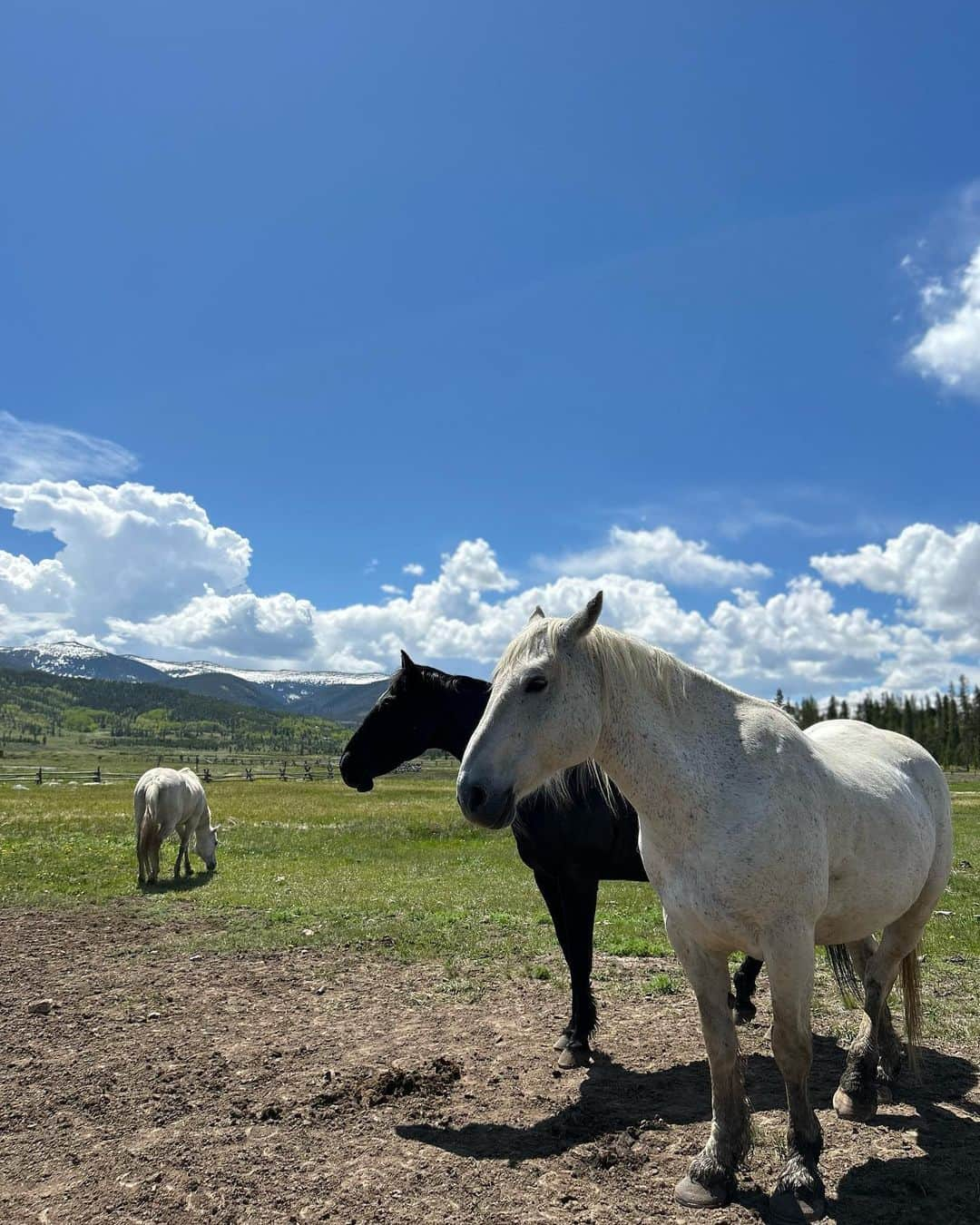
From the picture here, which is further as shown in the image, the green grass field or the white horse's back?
the green grass field

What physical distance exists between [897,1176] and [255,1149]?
383 centimetres

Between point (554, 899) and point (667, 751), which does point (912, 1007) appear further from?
point (667, 751)

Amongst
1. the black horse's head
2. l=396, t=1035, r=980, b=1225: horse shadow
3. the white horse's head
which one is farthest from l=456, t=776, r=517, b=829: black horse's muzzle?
the black horse's head

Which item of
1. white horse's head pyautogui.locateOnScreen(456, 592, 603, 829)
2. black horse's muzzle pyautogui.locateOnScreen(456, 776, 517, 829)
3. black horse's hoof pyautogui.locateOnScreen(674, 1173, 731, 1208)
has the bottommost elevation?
black horse's hoof pyautogui.locateOnScreen(674, 1173, 731, 1208)

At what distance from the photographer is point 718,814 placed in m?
3.77

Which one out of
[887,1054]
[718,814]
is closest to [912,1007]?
[887,1054]

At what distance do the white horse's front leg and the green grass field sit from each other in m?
3.66

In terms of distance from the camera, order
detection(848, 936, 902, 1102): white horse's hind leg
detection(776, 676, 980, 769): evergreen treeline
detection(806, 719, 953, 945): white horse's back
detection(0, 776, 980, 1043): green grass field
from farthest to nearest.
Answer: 1. detection(776, 676, 980, 769): evergreen treeline
2. detection(0, 776, 980, 1043): green grass field
3. detection(848, 936, 902, 1102): white horse's hind leg
4. detection(806, 719, 953, 945): white horse's back

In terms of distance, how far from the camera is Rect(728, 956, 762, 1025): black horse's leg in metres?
6.85

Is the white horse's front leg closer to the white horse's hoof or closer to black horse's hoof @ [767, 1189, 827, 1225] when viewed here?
black horse's hoof @ [767, 1189, 827, 1225]

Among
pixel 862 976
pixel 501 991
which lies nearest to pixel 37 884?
pixel 501 991

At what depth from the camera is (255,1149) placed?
457 centimetres

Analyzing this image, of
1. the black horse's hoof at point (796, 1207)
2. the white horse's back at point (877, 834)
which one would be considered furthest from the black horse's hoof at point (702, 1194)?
the white horse's back at point (877, 834)

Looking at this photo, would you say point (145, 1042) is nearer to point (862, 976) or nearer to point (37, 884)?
point (862, 976)
